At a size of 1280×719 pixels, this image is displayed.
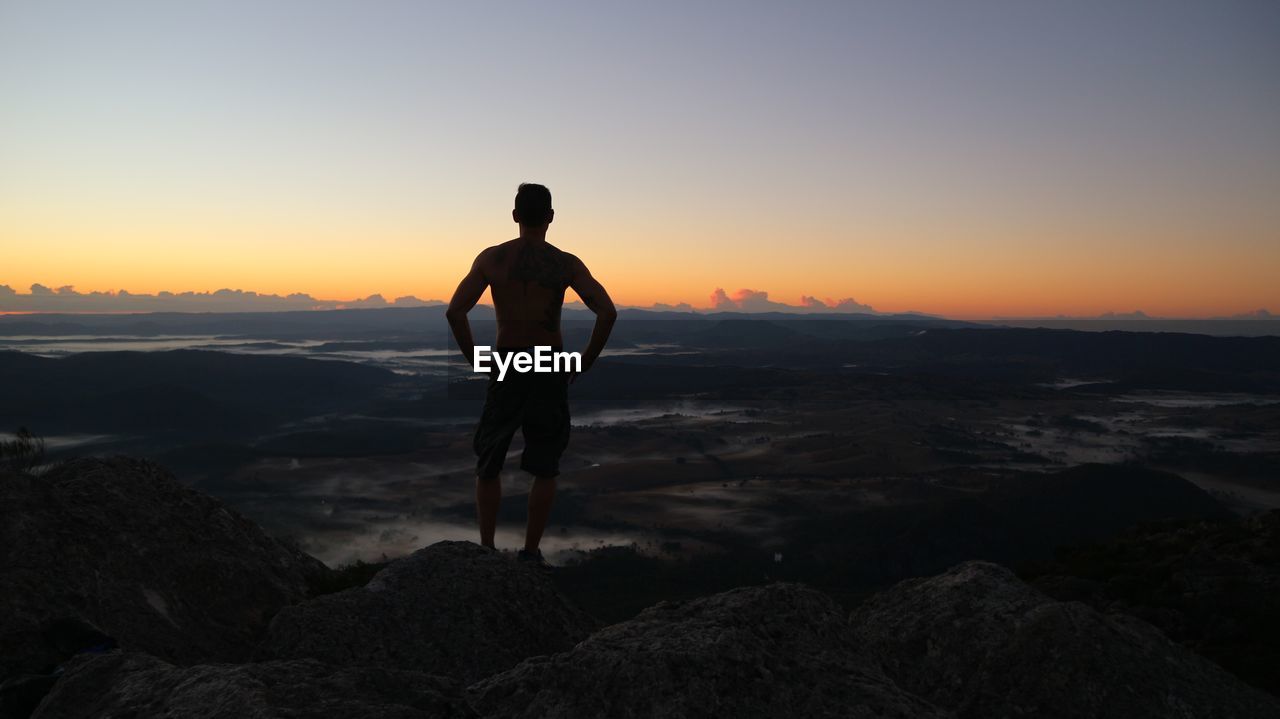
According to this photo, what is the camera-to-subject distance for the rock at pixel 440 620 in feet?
17.4

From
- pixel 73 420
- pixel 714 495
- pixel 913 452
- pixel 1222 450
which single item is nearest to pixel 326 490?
pixel 714 495

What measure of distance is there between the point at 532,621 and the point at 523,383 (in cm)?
218

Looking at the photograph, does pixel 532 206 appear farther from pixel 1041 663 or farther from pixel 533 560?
pixel 1041 663

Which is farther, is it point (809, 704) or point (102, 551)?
point (102, 551)

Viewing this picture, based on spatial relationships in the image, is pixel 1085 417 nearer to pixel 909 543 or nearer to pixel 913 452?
pixel 913 452

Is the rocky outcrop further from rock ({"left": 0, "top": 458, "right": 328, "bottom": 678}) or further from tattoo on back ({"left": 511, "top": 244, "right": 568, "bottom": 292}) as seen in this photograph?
rock ({"left": 0, "top": 458, "right": 328, "bottom": 678})

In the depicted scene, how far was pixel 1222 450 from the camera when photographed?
131m

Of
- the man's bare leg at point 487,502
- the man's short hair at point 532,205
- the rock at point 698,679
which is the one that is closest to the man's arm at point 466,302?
the man's short hair at point 532,205

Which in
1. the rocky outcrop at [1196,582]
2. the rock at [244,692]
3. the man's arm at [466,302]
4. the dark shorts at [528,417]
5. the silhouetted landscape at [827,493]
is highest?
the man's arm at [466,302]

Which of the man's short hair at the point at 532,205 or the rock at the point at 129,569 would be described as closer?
the rock at the point at 129,569

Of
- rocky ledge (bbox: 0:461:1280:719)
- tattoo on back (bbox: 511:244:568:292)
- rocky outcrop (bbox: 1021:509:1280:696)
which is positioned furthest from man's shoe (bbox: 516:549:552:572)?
rocky outcrop (bbox: 1021:509:1280:696)

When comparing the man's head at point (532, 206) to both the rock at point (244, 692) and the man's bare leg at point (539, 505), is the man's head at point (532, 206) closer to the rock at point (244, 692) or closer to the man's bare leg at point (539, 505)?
the man's bare leg at point (539, 505)

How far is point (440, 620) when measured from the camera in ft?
18.6

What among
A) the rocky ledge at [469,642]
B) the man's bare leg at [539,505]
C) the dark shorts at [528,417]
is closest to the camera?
the rocky ledge at [469,642]
